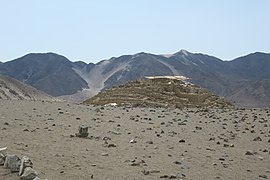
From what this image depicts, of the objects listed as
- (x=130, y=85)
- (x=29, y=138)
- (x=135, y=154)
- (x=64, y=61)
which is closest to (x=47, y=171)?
(x=135, y=154)

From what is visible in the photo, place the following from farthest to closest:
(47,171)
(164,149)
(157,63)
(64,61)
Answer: (64,61) < (157,63) < (164,149) < (47,171)

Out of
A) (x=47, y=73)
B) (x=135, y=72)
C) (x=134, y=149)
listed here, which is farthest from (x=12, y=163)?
(x=47, y=73)

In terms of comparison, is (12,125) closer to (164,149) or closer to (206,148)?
(164,149)

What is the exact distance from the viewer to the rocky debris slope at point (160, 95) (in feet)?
94.2

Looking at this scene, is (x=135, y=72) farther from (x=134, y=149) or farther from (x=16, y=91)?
(x=134, y=149)

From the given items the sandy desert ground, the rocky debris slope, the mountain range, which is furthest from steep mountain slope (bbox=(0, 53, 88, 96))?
the sandy desert ground

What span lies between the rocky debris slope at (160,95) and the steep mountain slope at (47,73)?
86.7m

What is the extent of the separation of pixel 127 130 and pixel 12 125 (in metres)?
3.02

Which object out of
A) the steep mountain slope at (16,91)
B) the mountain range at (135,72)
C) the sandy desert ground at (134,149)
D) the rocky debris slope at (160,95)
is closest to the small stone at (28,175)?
the sandy desert ground at (134,149)

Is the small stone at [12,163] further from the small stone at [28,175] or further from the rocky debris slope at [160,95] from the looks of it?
the rocky debris slope at [160,95]

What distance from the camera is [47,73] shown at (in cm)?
13712

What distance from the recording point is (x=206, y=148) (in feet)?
28.1

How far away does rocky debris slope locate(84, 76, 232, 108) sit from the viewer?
28703 mm

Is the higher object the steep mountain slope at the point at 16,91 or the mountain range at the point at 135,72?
the mountain range at the point at 135,72
